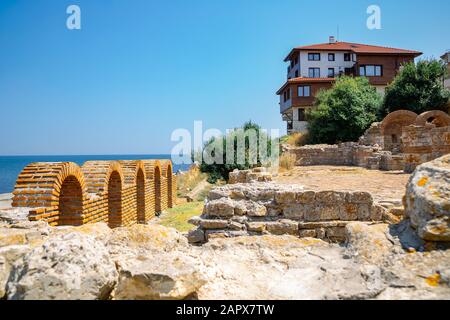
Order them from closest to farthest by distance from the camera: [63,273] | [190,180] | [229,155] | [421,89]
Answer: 1. [63,273]
2. [229,155]
3. [190,180]
4. [421,89]

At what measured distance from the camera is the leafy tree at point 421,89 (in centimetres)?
2622

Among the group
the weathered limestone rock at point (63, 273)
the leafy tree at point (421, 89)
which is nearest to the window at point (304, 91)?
the leafy tree at point (421, 89)

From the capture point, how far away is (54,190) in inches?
A: 239

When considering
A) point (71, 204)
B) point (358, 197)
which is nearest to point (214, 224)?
point (358, 197)

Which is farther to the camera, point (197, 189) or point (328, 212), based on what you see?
point (197, 189)

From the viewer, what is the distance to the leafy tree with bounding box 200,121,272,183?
21.3m

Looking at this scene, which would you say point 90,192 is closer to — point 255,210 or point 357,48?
point 255,210

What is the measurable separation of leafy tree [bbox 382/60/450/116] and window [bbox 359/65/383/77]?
39.4 feet

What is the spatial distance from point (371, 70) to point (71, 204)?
39.6 meters

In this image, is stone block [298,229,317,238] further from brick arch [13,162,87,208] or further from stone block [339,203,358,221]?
brick arch [13,162,87,208]

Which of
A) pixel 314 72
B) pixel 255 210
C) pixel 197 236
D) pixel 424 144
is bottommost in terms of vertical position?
pixel 197 236
